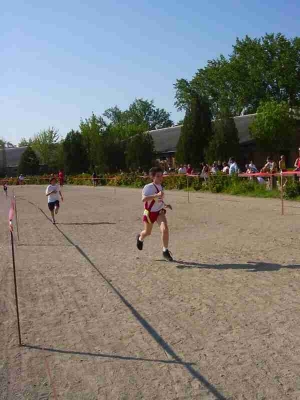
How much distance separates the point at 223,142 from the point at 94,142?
66.9ft

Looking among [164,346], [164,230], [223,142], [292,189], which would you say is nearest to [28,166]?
[223,142]

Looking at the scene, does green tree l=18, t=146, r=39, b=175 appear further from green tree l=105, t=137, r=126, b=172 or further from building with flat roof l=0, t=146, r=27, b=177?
green tree l=105, t=137, r=126, b=172

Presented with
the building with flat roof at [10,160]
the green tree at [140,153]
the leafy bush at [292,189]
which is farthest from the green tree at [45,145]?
the leafy bush at [292,189]

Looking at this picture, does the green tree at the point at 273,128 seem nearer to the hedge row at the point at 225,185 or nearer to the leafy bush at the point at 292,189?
the hedge row at the point at 225,185

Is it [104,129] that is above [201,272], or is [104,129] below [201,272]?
above

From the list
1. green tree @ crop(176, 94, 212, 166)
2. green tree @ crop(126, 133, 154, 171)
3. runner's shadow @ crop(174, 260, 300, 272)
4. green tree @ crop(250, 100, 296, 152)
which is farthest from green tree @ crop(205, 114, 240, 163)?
runner's shadow @ crop(174, 260, 300, 272)

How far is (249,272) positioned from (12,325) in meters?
3.81

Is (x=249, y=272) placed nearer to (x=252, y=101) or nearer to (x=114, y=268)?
(x=114, y=268)

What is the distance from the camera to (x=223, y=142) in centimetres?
4041

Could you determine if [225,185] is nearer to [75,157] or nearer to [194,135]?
[194,135]

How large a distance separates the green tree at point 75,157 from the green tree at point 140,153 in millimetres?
15532

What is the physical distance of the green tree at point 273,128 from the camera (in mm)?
47312

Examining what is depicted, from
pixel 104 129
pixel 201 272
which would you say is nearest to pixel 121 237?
pixel 201 272

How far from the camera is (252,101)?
68.4 m
